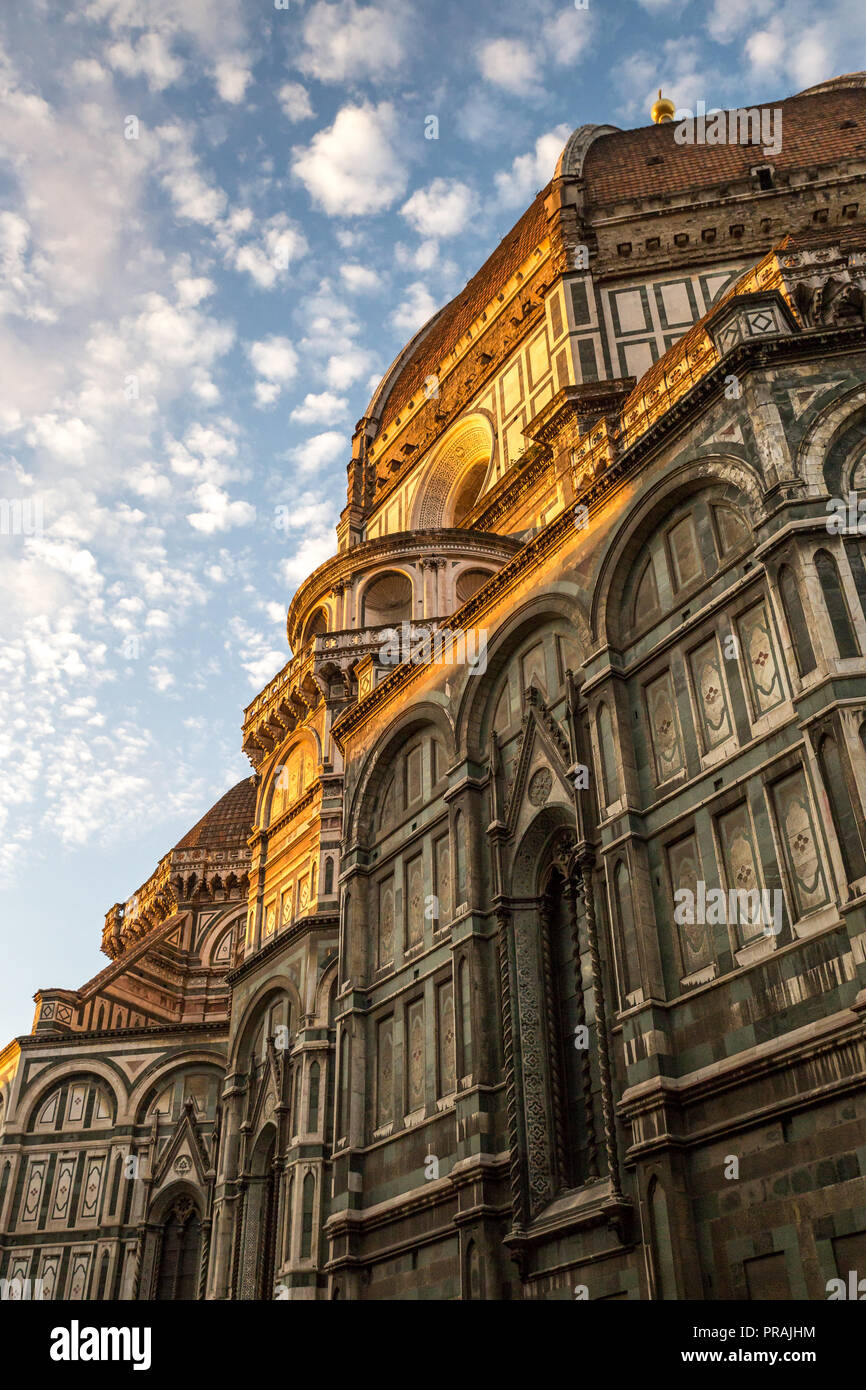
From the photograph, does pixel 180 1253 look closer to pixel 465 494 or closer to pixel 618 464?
pixel 465 494

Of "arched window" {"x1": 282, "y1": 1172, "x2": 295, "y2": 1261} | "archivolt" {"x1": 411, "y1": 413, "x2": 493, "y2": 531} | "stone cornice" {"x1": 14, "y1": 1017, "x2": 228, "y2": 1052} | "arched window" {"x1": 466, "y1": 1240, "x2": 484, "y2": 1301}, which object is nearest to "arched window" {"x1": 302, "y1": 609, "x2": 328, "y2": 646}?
"archivolt" {"x1": 411, "y1": 413, "x2": 493, "y2": 531}

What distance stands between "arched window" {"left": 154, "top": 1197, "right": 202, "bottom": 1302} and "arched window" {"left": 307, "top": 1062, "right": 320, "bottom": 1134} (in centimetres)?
1039

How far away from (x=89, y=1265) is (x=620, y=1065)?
2546 cm

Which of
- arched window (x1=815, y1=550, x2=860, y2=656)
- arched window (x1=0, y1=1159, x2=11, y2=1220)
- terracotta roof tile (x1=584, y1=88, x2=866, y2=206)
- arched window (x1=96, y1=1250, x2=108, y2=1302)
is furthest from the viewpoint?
terracotta roof tile (x1=584, y1=88, x2=866, y2=206)

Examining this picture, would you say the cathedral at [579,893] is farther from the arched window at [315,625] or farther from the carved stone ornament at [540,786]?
the arched window at [315,625]

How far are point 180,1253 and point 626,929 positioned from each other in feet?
79.6

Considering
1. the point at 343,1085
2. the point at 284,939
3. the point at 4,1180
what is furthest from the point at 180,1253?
the point at 343,1085

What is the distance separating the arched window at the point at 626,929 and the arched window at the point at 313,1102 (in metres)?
12.6

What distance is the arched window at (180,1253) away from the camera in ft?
112

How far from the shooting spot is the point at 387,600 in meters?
36.3

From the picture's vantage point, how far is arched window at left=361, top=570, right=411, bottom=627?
1401 inches

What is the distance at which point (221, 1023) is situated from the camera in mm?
39000

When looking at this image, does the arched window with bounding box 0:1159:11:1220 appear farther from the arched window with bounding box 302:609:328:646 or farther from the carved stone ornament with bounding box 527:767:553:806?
the carved stone ornament with bounding box 527:767:553:806
